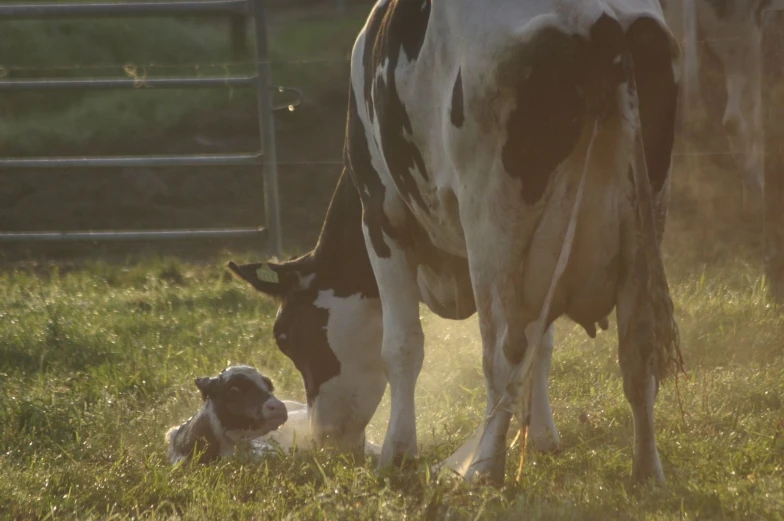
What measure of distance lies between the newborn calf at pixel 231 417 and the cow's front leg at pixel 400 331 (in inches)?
24.6

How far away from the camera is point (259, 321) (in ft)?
23.5

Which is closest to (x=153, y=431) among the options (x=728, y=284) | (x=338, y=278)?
(x=338, y=278)

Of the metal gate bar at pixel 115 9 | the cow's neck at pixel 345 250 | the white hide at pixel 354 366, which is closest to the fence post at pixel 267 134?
the metal gate bar at pixel 115 9

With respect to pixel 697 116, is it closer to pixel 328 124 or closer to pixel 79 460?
pixel 328 124

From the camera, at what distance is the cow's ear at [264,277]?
5477 millimetres

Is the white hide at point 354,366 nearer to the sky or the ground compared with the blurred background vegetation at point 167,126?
nearer to the sky

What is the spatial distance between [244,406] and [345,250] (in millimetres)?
726

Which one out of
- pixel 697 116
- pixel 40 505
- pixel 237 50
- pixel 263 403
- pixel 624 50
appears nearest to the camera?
pixel 624 50

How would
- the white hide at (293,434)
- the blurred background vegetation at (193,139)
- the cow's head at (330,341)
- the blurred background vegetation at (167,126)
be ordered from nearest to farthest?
the white hide at (293,434)
the cow's head at (330,341)
the blurred background vegetation at (193,139)
the blurred background vegetation at (167,126)

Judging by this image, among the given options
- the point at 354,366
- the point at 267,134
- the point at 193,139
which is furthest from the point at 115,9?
the point at 193,139

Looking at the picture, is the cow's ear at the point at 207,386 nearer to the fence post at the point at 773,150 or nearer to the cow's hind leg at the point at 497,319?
the cow's hind leg at the point at 497,319

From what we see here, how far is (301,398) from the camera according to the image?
19.9 feet

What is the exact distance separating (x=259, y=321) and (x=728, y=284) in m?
2.47

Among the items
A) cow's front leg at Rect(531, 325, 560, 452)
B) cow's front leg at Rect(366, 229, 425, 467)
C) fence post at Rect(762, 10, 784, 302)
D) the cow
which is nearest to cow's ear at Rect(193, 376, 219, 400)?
cow's front leg at Rect(366, 229, 425, 467)
